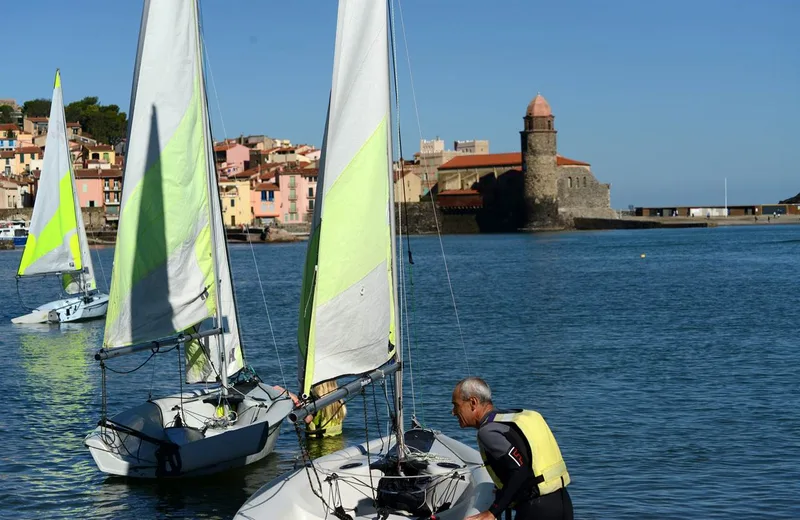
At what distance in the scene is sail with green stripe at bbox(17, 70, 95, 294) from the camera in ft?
103

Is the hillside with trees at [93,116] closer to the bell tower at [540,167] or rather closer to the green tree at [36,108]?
the green tree at [36,108]

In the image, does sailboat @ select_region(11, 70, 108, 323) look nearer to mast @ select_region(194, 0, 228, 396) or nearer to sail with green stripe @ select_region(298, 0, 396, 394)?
mast @ select_region(194, 0, 228, 396)

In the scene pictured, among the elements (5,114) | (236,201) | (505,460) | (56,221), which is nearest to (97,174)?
(236,201)

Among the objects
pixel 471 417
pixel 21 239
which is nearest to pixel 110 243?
pixel 21 239

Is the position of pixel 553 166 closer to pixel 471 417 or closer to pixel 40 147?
pixel 40 147

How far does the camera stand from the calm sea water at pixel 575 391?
40.6 feet

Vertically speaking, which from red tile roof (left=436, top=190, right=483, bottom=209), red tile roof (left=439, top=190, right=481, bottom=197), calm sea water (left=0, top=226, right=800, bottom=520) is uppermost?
red tile roof (left=439, top=190, right=481, bottom=197)

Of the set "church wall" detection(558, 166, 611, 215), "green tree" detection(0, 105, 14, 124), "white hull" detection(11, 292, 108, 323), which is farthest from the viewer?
"green tree" detection(0, 105, 14, 124)

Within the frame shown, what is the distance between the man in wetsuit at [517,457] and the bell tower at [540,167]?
11535cm

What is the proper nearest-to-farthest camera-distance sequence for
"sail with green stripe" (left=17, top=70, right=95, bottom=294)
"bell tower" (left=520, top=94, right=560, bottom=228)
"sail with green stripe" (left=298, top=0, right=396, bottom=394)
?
1. "sail with green stripe" (left=298, top=0, right=396, bottom=394)
2. "sail with green stripe" (left=17, top=70, right=95, bottom=294)
3. "bell tower" (left=520, top=94, right=560, bottom=228)

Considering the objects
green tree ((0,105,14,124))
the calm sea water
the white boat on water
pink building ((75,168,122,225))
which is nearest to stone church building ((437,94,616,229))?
pink building ((75,168,122,225))

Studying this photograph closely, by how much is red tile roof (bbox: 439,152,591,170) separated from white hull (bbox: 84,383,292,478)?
384 ft

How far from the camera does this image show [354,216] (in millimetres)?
8875

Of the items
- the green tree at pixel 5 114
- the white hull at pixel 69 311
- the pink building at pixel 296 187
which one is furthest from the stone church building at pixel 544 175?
the white hull at pixel 69 311
